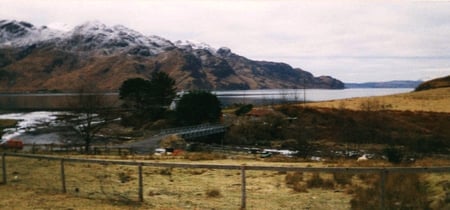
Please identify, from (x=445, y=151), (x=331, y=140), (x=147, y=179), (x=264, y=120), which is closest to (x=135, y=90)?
(x=264, y=120)

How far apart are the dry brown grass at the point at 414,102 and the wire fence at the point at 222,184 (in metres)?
79.7

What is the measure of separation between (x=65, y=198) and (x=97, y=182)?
11.5 ft

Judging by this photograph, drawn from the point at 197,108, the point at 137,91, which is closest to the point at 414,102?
the point at 197,108

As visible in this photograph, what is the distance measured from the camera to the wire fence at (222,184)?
12.5 m

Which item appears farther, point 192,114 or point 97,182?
point 192,114

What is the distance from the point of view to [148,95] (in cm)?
9619

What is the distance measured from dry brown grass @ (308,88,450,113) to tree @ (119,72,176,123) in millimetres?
34066

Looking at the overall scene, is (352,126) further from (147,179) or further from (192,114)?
(147,179)

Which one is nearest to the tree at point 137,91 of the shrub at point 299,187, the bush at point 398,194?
the shrub at point 299,187

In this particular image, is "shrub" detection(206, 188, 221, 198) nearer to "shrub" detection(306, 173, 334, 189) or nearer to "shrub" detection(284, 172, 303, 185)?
"shrub" detection(284, 172, 303, 185)

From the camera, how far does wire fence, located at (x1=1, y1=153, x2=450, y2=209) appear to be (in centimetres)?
1252

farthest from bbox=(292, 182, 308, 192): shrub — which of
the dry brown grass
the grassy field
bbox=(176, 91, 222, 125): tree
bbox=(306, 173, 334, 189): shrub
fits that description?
the dry brown grass

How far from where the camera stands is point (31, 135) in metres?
79.5

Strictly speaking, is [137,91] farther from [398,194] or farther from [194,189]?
[398,194]
